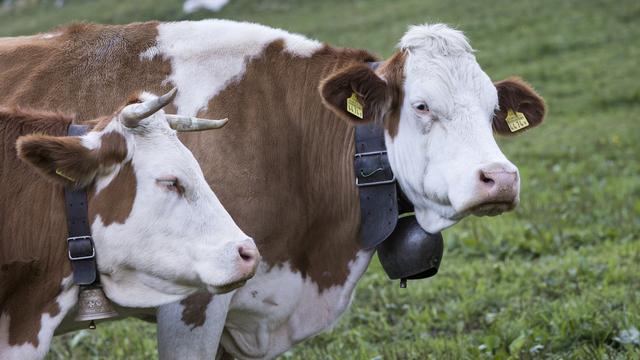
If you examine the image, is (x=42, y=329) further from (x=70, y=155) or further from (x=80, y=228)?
(x=70, y=155)

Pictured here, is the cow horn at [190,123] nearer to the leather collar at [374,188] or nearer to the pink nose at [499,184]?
the leather collar at [374,188]

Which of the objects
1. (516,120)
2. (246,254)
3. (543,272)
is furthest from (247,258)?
(543,272)

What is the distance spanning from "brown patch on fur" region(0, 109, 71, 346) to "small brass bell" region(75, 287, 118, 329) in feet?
0.38

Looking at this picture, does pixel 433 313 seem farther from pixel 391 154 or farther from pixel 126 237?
pixel 126 237

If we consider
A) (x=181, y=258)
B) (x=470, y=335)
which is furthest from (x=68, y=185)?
(x=470, y=335)

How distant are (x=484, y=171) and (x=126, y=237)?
65.8 inches

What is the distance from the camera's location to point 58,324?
467 cm

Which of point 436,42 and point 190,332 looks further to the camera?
point 436,42

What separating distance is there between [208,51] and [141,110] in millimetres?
1289

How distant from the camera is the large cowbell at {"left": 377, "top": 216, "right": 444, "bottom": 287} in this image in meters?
5.60

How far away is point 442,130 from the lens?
17.0 ft

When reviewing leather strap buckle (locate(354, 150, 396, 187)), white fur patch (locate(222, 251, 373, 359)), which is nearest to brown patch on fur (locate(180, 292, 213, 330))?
white fur patch (locate(222, 251, 373, 359))

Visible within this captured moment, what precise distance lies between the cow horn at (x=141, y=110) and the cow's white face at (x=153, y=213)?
0.12ft

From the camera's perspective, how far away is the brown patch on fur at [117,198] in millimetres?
4527
